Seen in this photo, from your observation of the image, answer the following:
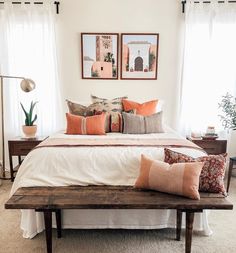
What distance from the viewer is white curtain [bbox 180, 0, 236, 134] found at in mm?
3785

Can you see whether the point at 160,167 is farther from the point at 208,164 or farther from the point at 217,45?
the point at 217,45

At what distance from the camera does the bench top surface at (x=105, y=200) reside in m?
1.78

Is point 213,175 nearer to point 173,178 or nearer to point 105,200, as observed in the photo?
point 173,178

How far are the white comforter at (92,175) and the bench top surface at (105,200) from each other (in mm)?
137

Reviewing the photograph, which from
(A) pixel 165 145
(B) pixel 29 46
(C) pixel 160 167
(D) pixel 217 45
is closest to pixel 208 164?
(C) pixel 160 167

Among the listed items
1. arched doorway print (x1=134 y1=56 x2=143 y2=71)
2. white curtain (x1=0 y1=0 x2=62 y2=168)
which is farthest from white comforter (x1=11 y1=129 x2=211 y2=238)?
arched doorway print (x1=134 y1=56 x2=143 y2=71)

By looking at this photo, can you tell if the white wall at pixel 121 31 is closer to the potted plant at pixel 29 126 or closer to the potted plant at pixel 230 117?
the potted plant at pixel 29 126

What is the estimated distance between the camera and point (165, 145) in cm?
245

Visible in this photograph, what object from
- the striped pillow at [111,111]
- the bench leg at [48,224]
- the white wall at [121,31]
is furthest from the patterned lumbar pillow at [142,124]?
the bench leg at [48,224]

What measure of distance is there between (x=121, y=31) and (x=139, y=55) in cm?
46

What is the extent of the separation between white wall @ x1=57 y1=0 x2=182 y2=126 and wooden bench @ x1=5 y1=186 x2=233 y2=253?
230 centimetres

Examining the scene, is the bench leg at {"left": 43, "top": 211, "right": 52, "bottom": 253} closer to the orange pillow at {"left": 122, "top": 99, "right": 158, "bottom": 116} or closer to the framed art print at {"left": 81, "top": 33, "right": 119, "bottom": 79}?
the orange pillow at {"left": 122, "top": 99, "right": 158, "bottom": 116}

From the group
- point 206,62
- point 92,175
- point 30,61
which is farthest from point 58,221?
point 206,62

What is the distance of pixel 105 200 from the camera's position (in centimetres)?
184
